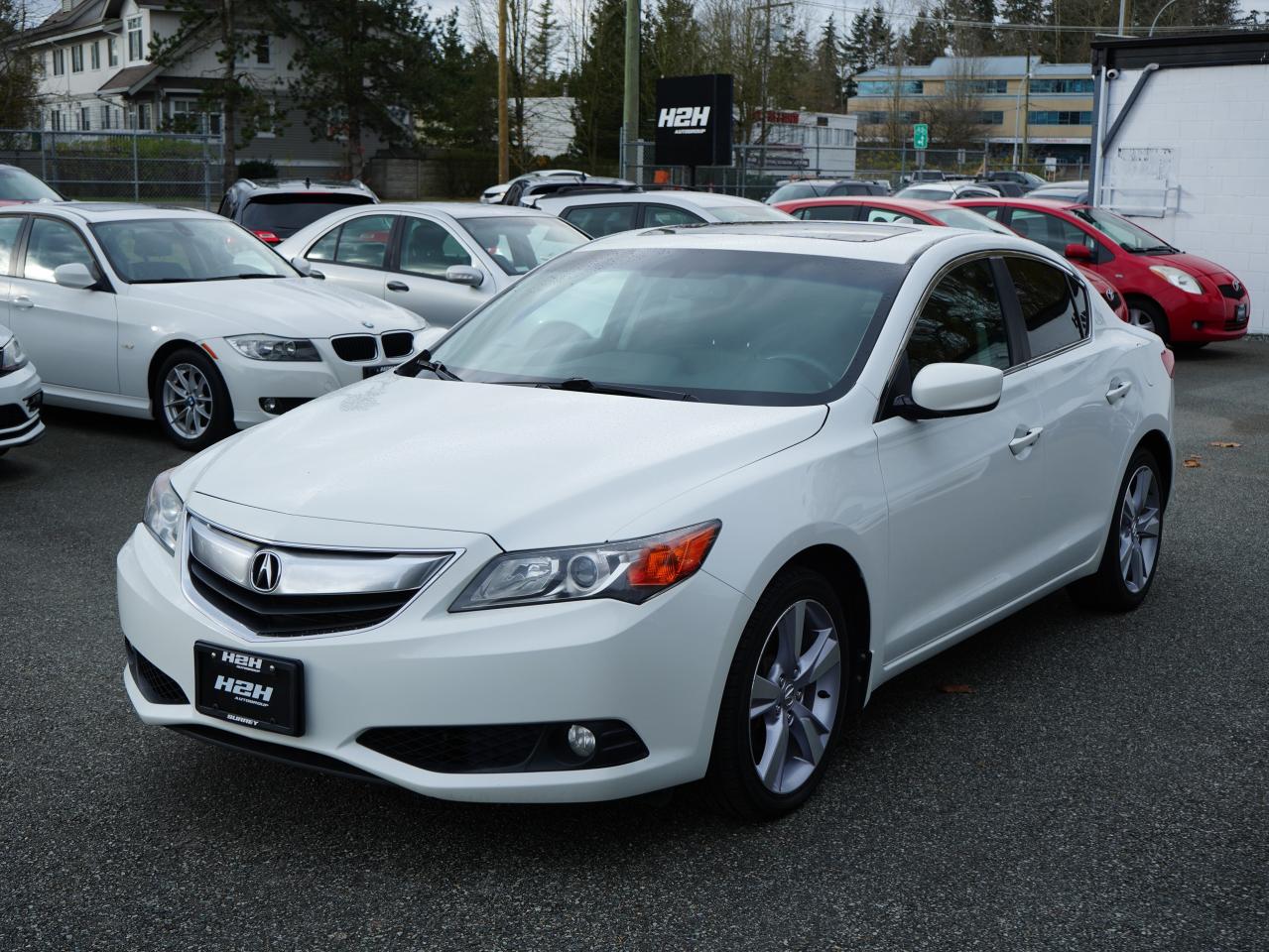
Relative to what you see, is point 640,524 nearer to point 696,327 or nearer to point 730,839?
point 730,839

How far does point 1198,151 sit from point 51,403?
14.0 meters

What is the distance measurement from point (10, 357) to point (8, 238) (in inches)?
98.5

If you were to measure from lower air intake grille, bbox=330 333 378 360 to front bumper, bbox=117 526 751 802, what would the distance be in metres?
5.88

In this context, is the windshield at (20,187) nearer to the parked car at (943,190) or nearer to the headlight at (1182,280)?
the headlight at (1182,280)

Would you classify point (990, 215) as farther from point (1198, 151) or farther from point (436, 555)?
point (436, 555)

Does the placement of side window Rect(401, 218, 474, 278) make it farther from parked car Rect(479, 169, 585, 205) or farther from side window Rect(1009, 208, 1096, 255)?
parked car Rect(479, 169, 585, 205)

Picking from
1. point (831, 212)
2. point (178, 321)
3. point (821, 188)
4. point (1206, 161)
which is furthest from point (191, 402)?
point (821, 188)

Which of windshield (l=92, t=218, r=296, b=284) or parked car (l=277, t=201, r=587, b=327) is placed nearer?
windshield (l=92, t=218, r=296, b=284)

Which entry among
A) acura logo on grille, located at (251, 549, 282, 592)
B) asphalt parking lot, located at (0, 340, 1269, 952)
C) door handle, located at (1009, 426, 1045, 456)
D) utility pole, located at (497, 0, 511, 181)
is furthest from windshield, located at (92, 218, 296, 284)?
utility pole, located at (497, 0, 511, 181)

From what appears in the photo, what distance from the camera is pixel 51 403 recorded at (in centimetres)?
998

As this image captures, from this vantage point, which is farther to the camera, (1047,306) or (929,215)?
(929,215)

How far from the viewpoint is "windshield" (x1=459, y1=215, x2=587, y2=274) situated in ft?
36.9

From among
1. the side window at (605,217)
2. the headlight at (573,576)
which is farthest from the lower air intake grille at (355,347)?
the headlight at (573,576)

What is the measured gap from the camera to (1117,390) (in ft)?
18.0
